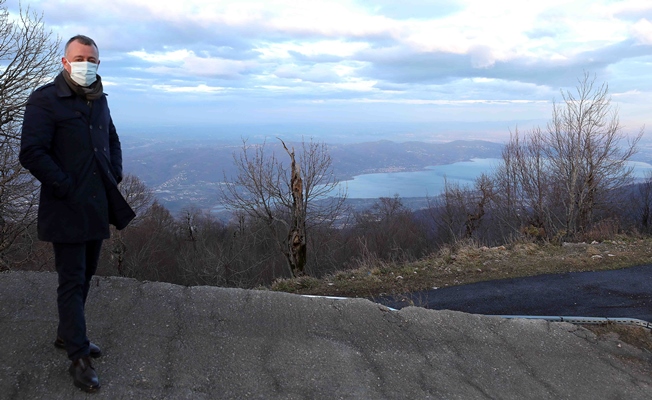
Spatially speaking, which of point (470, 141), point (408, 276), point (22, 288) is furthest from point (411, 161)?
point (22, 288)

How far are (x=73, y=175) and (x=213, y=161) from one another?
207ft

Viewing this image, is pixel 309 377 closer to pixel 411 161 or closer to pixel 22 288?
pixel 22 288

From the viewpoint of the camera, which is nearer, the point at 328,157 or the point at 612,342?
the point at 612,342

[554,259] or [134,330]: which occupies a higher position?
[134,330]

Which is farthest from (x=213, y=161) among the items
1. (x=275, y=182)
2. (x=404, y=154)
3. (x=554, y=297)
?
(x=554, y=297)

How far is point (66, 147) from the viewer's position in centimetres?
288

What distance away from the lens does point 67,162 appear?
9.47 feet

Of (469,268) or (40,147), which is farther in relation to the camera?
(469,268)

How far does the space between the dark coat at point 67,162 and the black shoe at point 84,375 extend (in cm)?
81

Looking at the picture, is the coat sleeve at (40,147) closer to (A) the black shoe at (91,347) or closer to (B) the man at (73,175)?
(B) the man at (73,175)

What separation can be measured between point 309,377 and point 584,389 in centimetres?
246

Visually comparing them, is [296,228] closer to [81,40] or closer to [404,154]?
Answer: [81,40]

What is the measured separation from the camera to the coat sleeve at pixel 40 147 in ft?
8.79

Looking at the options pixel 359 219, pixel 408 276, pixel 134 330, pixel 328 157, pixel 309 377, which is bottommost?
pixel 359 219
